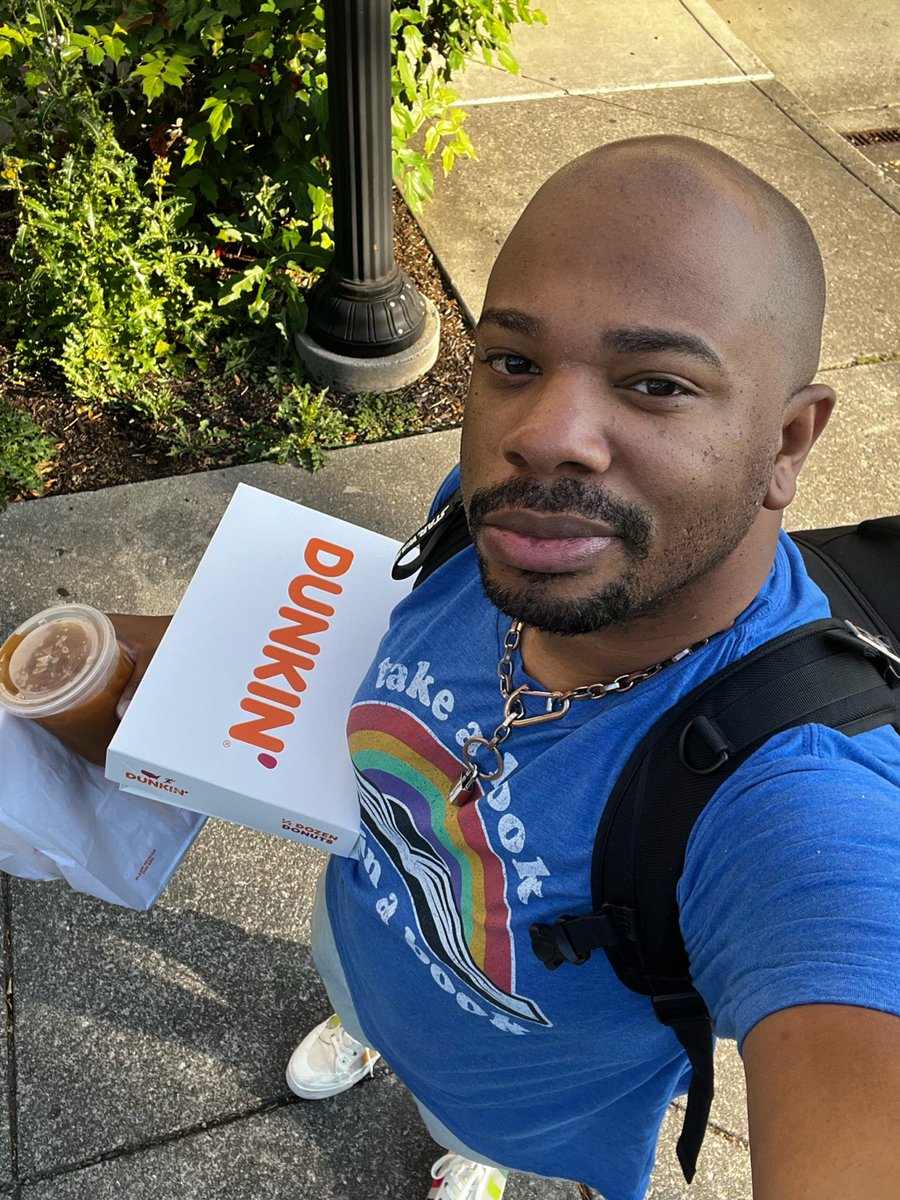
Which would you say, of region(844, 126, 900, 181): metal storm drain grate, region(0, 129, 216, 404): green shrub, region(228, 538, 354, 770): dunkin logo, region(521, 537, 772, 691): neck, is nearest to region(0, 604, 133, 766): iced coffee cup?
region(228, 538, 354, 770): dunkin logo

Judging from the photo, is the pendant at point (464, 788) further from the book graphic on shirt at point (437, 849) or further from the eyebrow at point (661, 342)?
the eyebrow at point (661, 342)

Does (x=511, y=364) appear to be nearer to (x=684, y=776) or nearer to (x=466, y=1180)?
(x=684, y=776)

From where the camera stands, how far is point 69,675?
176cm

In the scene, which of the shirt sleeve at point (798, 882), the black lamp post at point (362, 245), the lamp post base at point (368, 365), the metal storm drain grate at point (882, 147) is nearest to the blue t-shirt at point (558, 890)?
the shirt sleeve at point (798, 882)

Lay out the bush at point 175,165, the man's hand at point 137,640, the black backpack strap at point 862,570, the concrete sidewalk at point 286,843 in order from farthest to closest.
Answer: the bush at point 175,165
the concrete sidewalk at point 286,843
the man's hand at point 137,640
the black backpack strap at point 862,570

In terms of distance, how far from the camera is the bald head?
1.13 meters

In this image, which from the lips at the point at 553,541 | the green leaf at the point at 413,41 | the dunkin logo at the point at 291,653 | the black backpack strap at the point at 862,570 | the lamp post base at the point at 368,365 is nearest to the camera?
the lips at the point at 553,541

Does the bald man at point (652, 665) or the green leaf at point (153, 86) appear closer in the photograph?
the bald man at point (652, 665)

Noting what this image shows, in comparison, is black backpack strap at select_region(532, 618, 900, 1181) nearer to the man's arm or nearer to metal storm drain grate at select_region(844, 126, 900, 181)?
the man's arm

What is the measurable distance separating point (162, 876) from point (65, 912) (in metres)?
0.81

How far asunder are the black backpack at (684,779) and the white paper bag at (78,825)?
961 mm

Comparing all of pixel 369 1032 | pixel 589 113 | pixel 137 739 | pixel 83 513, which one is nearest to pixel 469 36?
pixel 589 113

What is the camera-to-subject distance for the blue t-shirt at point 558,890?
1021mm

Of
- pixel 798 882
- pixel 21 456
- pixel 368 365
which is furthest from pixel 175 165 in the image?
pixel 798 882
